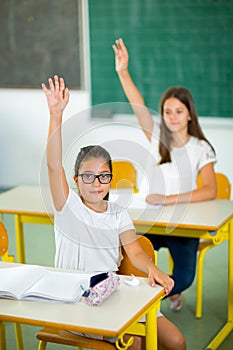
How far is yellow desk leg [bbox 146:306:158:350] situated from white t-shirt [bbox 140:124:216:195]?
55.1 inches

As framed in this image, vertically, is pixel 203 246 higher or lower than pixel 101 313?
lower

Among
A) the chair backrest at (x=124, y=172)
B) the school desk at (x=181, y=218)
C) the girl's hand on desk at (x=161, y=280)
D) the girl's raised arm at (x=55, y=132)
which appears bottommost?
the school desk at (x=181, y=218)

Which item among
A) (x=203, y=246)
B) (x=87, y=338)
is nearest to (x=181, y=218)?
(x=203, y=246)

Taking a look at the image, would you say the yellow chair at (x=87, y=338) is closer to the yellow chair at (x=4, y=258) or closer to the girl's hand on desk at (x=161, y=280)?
the girl's hand on desk at (x=161, y=280)

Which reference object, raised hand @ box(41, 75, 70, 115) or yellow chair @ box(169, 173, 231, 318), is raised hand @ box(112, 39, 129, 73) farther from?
raised hand @ box(41, 75, 70, 115)

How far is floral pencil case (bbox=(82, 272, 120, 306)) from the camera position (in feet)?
8.03

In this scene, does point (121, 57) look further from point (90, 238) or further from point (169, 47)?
point (169, 47)

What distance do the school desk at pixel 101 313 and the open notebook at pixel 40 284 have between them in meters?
0.02

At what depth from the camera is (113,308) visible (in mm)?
2422

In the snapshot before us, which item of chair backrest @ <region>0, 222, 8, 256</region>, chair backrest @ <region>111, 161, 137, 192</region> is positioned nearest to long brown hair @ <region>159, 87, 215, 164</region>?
chair backrest @ <region>111, 161, 137, 192</region>

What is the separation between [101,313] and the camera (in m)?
2.38

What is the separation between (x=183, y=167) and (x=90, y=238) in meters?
1.21

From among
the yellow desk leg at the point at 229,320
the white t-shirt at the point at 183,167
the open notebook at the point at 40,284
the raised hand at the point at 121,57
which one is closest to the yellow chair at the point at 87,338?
→ the open notebook at the point at 40,284

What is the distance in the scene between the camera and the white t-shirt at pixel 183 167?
156 inches
